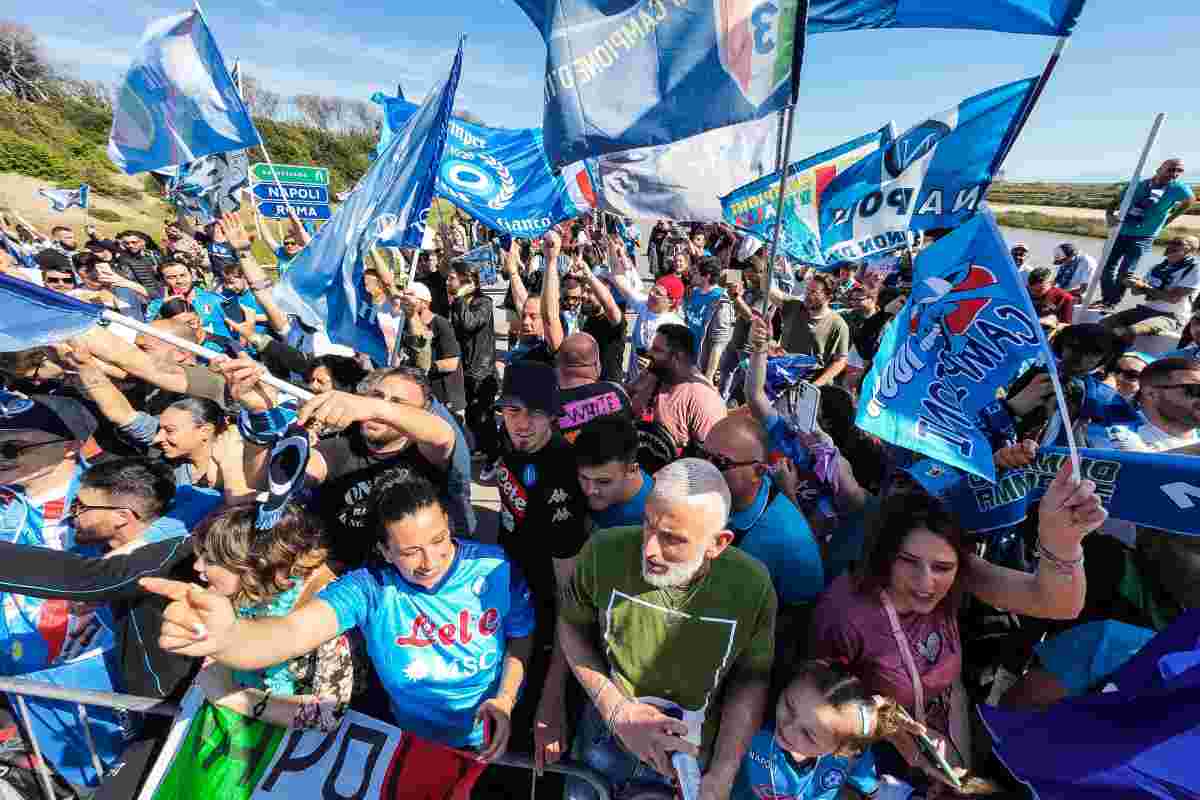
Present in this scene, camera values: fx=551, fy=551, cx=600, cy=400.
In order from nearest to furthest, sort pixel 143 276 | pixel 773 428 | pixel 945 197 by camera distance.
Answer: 1. pixel 773 428
2. pixel 945 197
3. pixel 143 276

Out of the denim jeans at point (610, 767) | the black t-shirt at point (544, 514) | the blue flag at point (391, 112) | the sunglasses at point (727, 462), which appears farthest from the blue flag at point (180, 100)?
the denim jeans at point (610, 767)

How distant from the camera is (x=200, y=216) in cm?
597

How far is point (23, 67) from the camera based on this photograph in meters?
34.7

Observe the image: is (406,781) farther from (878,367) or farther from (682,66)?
(682,66)

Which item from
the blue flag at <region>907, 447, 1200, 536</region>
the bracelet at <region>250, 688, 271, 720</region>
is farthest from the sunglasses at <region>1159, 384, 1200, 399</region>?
the bracelet at <region>250, 688, 271, 720</region>

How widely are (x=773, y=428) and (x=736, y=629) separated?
168 cm

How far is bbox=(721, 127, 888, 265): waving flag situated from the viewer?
427 centimetres

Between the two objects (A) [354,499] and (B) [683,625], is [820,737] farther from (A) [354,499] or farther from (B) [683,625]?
(A) [354,499]

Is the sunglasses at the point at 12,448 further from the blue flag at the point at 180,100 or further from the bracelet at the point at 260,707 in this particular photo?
the blue flag at the point at 180,100

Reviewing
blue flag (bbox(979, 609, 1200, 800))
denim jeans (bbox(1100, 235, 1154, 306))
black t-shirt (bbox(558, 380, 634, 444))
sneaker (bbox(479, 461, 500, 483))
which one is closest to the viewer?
blue flag (bbox(979, 609, 1200, 800))

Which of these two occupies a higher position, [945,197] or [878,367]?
[945,197]

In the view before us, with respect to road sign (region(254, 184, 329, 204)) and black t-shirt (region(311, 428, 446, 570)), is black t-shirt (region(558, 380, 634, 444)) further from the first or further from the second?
road sign (region(254, 184, 329, 204))

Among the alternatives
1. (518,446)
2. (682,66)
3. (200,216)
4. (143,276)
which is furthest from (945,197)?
(143,276)

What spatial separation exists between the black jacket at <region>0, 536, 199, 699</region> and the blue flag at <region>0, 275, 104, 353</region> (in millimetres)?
733
